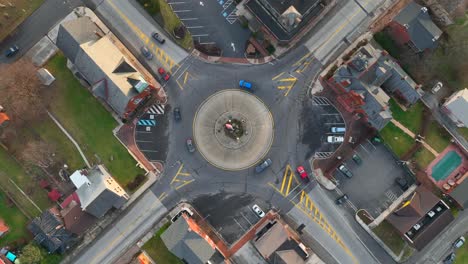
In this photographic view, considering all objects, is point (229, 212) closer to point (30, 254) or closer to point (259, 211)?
point (259, 211)

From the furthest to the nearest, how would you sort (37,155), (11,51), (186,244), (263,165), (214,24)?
1. (214,24)
2. (11,51)
3. (37,155)
4. (263,165)
5. (186,244)

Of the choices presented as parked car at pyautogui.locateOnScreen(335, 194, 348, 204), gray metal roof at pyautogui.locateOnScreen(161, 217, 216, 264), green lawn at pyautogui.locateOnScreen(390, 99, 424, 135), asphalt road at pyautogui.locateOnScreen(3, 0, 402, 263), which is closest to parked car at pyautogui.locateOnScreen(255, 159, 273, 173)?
asphalt road at pyautogui.locateOnScreen(3, 0, 402, 263)

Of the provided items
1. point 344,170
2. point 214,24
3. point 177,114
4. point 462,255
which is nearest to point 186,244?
point 177,114

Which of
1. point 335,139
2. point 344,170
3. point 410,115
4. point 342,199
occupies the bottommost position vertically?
point 342,199

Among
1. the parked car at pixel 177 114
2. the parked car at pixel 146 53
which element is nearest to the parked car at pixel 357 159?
the parked car at pixel 177 114

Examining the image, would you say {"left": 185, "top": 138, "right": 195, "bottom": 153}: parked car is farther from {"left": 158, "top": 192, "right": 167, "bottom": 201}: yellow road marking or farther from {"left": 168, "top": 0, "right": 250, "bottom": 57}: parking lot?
{"left": 168, "top": 0, "right": 250, "bottom": 57}: parking lot

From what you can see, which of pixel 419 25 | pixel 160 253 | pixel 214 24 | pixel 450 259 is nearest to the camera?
pixel 419 25

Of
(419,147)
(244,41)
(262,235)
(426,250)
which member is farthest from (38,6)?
(426,250)
